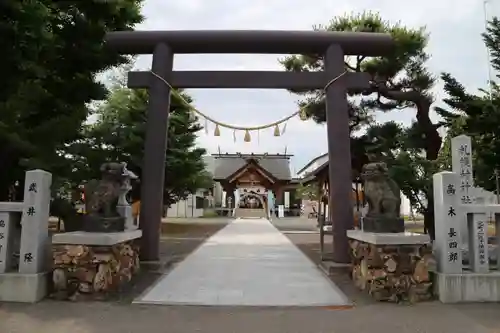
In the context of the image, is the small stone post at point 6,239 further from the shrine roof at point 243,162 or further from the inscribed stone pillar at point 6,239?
the shrine roof at point 243,162

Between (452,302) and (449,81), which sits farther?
(449,81)

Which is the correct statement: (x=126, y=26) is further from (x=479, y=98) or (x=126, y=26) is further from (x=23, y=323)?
(x=479, y=98)

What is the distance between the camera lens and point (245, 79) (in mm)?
8391

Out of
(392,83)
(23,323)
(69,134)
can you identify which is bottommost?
(23,323)

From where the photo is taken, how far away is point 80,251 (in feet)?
20.0

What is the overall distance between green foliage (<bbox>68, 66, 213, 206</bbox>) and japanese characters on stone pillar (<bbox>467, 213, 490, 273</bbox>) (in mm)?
9054

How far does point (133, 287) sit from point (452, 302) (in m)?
4.94

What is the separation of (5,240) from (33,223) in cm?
51

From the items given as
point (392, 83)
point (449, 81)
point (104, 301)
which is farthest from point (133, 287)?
point (392, 83)

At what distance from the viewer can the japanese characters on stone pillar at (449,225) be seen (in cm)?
612

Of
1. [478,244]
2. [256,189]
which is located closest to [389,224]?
[478,244]

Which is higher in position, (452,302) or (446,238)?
(446,238)

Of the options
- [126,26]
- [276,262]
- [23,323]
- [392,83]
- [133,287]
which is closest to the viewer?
[23,323]

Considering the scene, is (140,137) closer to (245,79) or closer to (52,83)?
(52,83)
